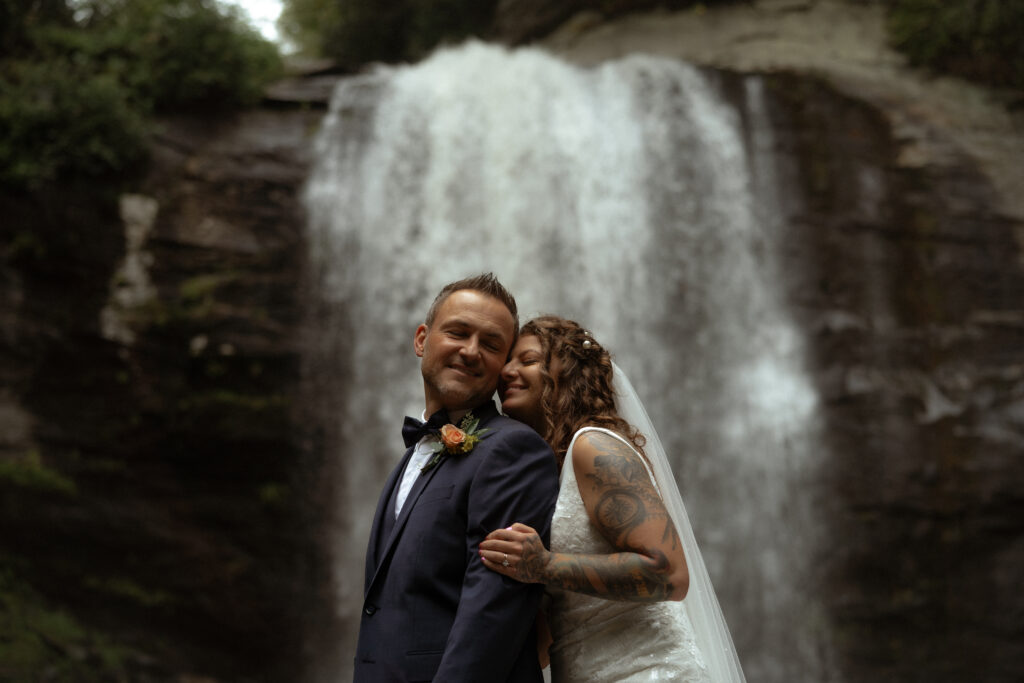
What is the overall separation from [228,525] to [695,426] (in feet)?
14.8

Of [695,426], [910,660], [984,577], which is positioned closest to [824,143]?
[695,426]

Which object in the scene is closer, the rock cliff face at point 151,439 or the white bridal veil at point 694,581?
the white bridal veil at point 694,581

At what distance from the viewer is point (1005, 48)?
33.6ft

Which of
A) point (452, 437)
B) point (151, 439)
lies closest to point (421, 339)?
point (452, 437)

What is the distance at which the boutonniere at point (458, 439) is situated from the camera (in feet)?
7.36

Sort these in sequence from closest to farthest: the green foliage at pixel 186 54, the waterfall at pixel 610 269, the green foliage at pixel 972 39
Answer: the waterfall at pixel 610 269 < the green foliage at pixel 186 54 < the green foliage at pixel 972 39

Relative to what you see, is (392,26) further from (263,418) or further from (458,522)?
(458,522)

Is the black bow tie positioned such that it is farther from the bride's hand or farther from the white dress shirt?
Answer: the bride's hand

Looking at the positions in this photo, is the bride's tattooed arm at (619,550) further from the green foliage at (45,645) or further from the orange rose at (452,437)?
the green foliage at (45,645)

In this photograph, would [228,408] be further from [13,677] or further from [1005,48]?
[1005,48]

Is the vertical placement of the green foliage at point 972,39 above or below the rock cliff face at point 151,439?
above

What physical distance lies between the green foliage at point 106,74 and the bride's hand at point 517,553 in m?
7.74

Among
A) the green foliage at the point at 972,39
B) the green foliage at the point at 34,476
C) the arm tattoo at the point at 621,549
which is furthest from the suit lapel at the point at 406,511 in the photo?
the green foliage at the point at 972,39

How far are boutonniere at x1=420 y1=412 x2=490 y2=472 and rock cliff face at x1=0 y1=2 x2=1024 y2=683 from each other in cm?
584
